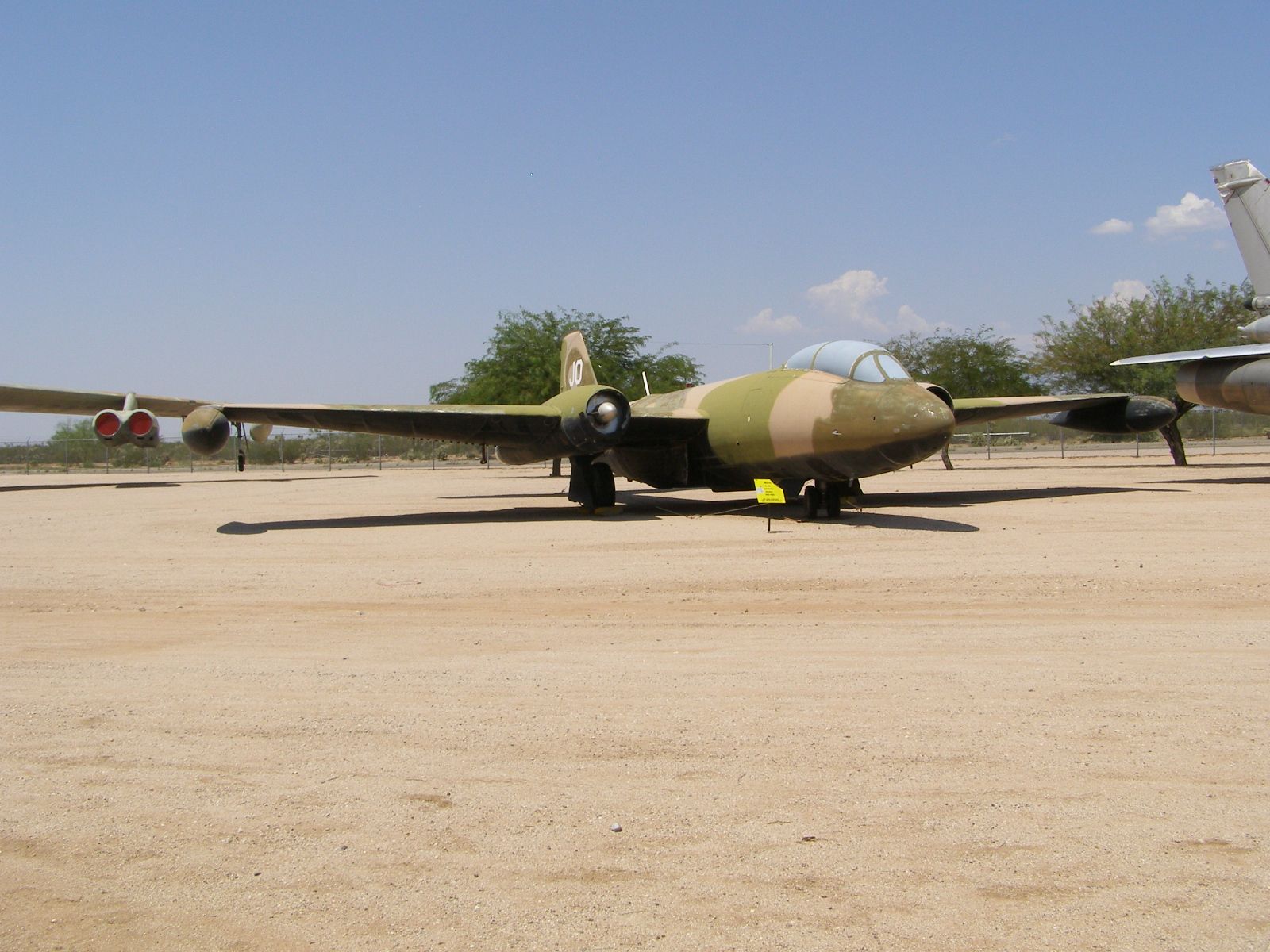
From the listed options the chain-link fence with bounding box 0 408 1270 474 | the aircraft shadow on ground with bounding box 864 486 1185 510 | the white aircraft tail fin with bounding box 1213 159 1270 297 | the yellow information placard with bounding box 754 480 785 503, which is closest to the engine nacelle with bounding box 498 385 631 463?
the yellow information placard with bounding box 754 480 785 503

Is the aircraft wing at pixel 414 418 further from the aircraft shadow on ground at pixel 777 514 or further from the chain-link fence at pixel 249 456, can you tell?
the chain-link fence at pixel 249 456

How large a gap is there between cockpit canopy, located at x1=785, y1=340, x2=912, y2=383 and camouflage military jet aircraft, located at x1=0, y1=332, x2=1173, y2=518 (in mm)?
21

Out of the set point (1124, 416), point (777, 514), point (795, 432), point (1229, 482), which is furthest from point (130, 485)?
point (1229, 482)

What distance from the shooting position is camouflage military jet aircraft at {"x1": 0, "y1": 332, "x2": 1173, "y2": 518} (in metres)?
13.8

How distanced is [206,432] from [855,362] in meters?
9.72

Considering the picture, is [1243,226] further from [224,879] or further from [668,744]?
[224,879]

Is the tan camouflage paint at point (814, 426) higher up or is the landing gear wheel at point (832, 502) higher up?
the tan camouflage paint at point (814, 426)

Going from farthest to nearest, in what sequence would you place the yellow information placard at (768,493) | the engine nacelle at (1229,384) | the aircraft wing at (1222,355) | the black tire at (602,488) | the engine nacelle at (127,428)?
the engine nacelle at (127,428), the aircraft wing at (1222,355), the engine nacelle at (1229,384), the black tire at (602,488), the yellow information placard at (768,493)

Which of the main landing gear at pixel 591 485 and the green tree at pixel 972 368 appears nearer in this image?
the main landing gear at pixel 591 485

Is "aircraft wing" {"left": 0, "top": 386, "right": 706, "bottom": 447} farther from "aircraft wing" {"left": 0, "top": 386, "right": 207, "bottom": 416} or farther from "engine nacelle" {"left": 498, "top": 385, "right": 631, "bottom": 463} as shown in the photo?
"aircraft wing" {"left": 0, "top": 386, "right": 207, "bottom": 416}

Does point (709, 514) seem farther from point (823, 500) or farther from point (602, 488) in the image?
point (823, 500)

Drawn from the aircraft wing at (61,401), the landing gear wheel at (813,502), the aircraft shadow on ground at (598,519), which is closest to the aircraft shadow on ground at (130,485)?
the aircraft wing at (61,401)

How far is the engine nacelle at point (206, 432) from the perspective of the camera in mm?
15523

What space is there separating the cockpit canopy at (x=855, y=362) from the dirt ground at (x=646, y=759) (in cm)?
461
